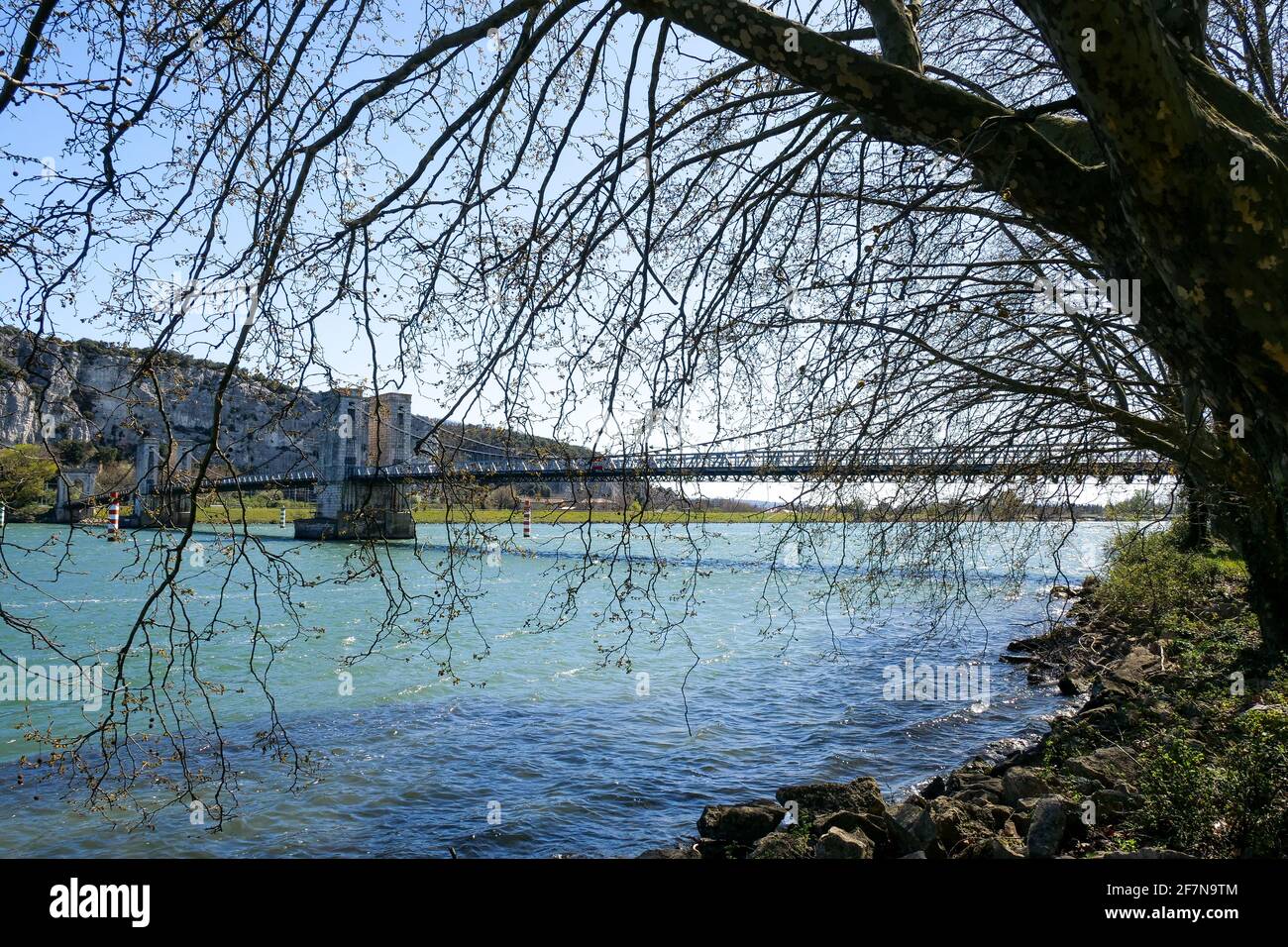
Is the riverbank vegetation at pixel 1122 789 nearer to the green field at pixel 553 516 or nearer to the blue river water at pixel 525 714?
the blue river water at pixel 525 714

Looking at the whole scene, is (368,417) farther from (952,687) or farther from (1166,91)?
(952,687)

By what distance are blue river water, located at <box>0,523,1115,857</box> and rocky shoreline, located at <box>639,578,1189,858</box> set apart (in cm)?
93

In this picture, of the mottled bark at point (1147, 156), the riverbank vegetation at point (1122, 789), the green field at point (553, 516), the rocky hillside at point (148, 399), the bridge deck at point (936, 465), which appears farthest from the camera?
the bridge deck at point (936, 465)

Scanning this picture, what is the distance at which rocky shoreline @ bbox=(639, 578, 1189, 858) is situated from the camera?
228 inches

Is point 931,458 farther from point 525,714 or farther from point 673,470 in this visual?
point 525,714

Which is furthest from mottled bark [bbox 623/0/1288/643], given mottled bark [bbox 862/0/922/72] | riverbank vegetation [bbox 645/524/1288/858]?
riverbank vegetation [bbox 645/524/1288/858]

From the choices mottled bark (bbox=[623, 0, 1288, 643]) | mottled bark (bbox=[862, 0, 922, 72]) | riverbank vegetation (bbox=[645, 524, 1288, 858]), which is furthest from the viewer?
riverbank vegetation (bbox=[645, 524, 1288, 858])

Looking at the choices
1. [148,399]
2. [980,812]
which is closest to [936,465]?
[980,812]

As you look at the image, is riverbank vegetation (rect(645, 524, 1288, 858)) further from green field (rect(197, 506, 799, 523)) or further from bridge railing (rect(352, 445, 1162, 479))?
green field (rect(197, 506, 799, 523))

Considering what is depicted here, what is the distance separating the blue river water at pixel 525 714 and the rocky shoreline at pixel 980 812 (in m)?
0.93

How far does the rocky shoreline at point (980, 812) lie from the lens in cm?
579

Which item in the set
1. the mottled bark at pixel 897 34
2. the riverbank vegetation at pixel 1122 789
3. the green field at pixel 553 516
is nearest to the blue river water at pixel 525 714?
the green field at pixel 553 516

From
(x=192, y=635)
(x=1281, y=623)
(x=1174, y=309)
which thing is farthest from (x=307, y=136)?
(x=1281, y=623)

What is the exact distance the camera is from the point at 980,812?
6848 millimetres
